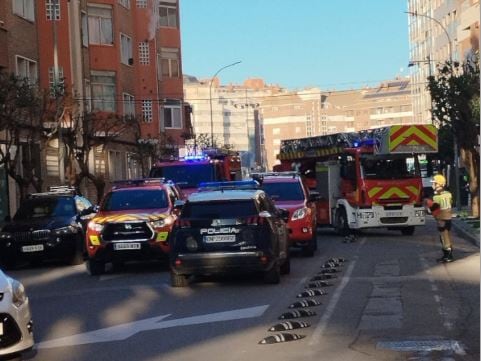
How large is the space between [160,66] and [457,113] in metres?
26.9

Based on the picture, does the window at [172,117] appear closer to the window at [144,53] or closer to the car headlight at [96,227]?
the window at [144,53]

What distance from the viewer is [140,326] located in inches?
451

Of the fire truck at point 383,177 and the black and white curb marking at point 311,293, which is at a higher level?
the fire truck at point 383,177

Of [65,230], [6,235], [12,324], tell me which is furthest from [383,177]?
[12,324]

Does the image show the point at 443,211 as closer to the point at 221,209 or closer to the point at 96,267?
the point at 221,209

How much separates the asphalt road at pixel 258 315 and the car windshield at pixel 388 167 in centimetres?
793

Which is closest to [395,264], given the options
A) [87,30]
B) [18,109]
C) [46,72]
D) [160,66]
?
[18,109]

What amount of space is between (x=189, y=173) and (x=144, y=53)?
83.7 feet

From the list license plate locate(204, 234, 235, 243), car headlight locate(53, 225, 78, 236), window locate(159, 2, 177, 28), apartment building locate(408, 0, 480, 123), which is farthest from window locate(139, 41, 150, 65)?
license plate locate(204, 234, 235, 243)

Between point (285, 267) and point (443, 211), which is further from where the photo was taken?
point (443, 211)

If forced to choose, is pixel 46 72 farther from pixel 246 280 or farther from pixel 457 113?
pixel 246 280

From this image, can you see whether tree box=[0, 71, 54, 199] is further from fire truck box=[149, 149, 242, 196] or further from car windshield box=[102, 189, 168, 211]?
car windshield box=[102, 189, 168, 211]

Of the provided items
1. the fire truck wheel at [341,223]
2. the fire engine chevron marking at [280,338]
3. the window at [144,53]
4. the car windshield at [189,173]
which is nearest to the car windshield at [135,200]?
the car windshield at [189,173]

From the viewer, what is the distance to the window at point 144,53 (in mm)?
50469
